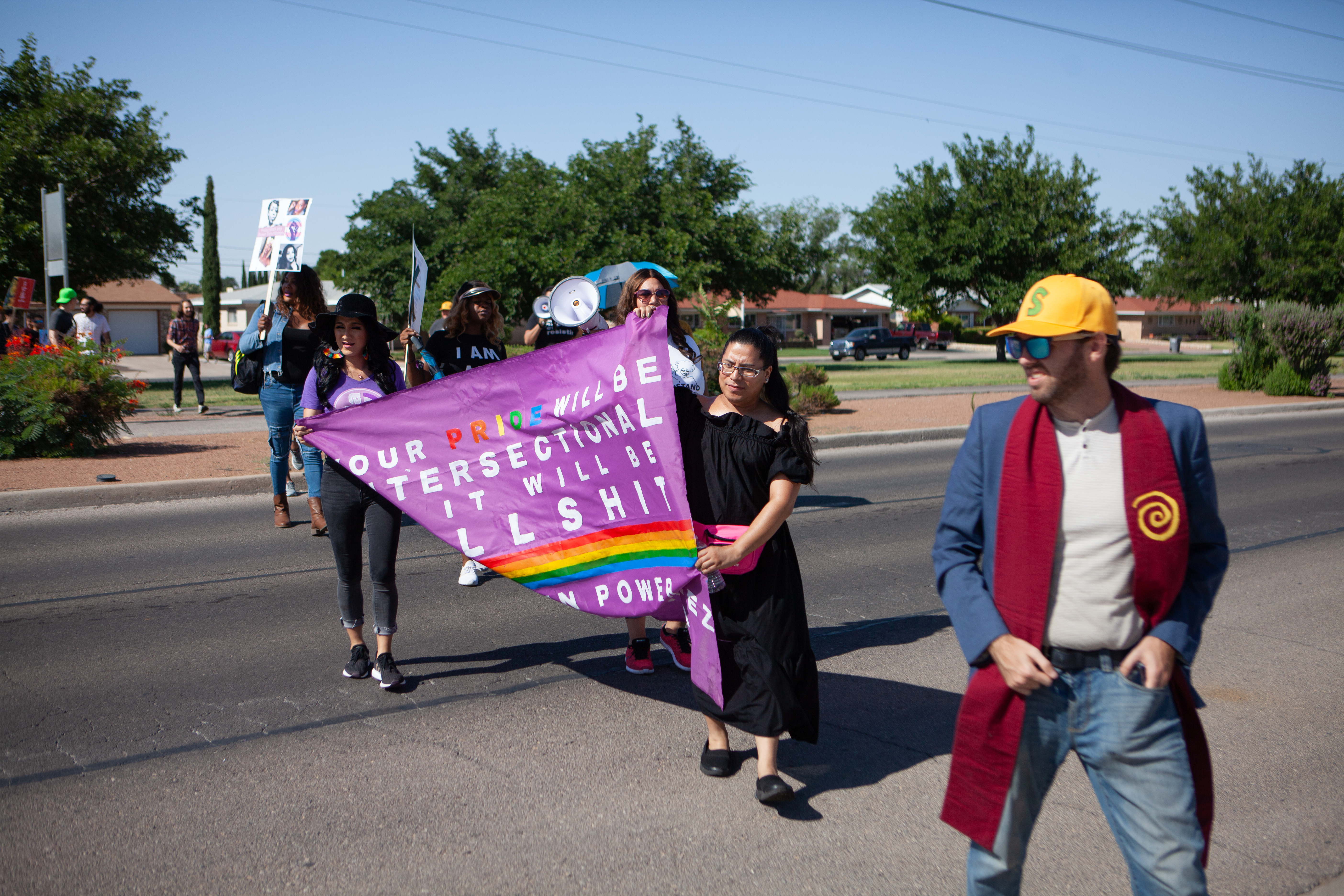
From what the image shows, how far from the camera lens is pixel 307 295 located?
6.75 m

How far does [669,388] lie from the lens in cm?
379

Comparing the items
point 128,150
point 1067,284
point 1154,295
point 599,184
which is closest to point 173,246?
point 128,150

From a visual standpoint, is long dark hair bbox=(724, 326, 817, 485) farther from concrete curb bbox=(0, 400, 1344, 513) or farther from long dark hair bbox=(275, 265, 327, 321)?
concrete curb bbox=(0, 400, 1344, 513)

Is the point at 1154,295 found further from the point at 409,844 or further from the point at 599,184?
the point at 409,844

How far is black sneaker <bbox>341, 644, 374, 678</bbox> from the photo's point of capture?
4.86m

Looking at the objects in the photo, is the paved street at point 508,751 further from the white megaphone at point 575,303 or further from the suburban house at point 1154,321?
the suburban house at point 1154,321

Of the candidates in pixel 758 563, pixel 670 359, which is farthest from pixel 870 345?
pixel 758 563

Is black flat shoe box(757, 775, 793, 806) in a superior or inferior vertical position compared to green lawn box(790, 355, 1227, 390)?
inferior

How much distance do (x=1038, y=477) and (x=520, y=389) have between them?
249 centimetres

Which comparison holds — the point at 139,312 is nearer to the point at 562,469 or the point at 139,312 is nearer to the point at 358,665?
the point at 358,665

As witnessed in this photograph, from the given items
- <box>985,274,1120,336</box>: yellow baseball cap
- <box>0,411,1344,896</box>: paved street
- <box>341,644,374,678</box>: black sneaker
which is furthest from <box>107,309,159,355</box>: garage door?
<box>985,274,1120,336</box>: yellow baseball cap

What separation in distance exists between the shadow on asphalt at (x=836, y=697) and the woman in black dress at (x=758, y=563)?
326 mm

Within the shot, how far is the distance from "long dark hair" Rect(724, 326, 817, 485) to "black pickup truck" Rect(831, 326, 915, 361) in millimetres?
48004

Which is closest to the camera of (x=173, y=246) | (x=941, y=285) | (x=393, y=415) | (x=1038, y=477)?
(x=1038, y=477)
